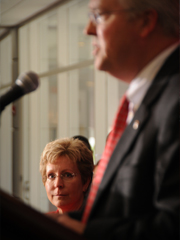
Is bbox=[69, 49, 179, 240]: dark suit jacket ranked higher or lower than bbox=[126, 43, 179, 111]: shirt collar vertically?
lower

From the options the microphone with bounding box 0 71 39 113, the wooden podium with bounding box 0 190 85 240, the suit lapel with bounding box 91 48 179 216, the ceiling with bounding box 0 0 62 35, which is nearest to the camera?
the wooden podium with bounding box 0 190 85 240

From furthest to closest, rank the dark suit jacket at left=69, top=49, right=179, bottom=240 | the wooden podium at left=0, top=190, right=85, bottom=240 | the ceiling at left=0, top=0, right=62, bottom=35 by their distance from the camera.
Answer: the ceiling at left=0, top=0, right=62, bottom=35, the dark suit jacket at left=69, top=49, right=179, bottom=240, the wooden podium at left=0, top=190, right=85, bottom=240

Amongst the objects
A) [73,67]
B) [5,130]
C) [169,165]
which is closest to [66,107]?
[73,67]

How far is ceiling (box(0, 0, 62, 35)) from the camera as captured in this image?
19.6 ft

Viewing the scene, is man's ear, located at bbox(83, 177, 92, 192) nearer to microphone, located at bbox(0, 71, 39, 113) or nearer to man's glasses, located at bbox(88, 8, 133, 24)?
microphone, located at bbox(0, 71, 39, 113)

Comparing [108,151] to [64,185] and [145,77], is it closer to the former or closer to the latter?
[145,77]

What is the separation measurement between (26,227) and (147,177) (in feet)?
1.00

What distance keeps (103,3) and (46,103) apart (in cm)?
589

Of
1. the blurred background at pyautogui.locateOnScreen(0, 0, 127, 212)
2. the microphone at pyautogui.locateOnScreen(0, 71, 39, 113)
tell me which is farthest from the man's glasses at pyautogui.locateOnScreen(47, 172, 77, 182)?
the blurred background at pyautogui.locateOnScreen(0, 0, 127, 212)

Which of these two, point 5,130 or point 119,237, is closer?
point 119,237

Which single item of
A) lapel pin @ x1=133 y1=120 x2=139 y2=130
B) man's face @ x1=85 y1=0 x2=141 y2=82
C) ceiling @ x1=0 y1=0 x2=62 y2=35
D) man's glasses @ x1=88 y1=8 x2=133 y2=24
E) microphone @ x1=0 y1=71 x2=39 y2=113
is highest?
ceiling @ x1=0 y1=0 x2=62 y2=35

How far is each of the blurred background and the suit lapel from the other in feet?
12.6

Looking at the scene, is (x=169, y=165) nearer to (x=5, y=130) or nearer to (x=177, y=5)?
(x=177, y=5)

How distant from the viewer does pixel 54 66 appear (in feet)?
20.7
